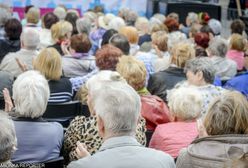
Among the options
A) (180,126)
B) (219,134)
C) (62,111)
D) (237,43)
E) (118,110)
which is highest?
(118,110)

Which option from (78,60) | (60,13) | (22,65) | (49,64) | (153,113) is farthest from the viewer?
(60,13)

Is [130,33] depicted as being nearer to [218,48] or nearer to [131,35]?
[131,35]

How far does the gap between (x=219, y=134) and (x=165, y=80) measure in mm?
2772

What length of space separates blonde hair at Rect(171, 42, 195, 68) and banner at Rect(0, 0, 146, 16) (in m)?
6.81

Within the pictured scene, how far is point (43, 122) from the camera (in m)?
3.94

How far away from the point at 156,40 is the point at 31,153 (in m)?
3.75

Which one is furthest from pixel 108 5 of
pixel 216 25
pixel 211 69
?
pixel 211 69

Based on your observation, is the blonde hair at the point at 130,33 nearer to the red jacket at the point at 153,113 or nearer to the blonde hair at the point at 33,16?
the blonde hair at the point at 33,16

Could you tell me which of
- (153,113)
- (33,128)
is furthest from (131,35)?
(33,128)

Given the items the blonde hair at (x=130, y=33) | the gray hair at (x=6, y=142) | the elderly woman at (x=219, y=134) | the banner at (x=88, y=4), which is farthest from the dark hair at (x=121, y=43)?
the banner at (x=88, y=4)

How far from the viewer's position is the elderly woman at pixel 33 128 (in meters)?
3.80

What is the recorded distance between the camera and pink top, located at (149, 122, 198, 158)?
4.06m

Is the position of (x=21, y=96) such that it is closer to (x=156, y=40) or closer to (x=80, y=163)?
(x=80, y=163)

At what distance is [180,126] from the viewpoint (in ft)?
13.6
